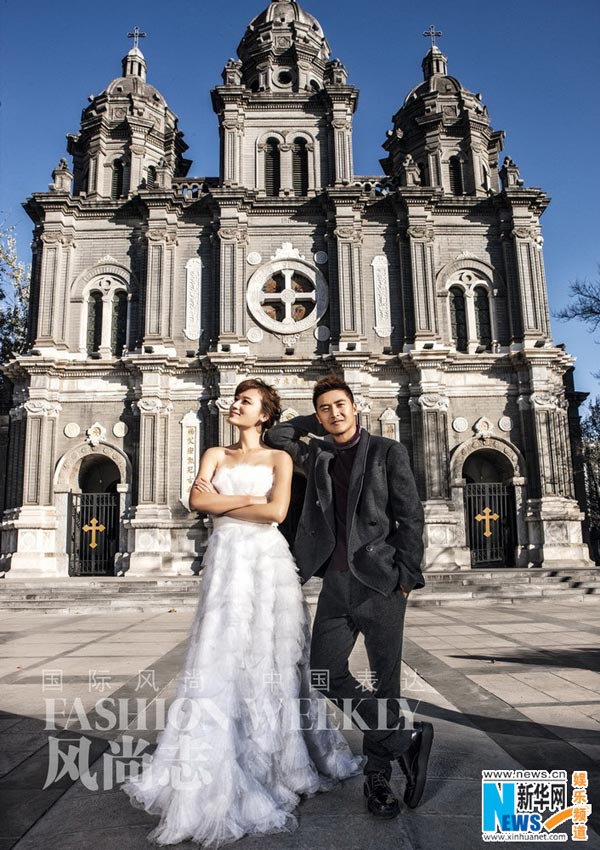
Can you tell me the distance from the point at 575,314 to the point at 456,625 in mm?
10931

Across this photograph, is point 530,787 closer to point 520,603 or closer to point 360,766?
point 360,766

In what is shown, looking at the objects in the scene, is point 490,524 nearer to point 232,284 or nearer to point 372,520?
point 232,284

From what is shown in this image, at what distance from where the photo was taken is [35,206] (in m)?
22.7

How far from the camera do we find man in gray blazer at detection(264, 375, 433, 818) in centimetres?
321

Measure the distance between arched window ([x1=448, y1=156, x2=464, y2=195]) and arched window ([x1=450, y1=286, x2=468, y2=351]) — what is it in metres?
4.90

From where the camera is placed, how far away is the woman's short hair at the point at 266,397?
377 cm

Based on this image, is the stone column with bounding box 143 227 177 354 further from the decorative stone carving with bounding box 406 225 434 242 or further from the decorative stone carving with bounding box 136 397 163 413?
the decorative stone carving with bounding box 406 225 434 242

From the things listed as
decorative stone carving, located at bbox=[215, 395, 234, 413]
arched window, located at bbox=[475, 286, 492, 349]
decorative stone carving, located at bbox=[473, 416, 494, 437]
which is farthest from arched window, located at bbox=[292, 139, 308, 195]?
decorative stone carving, located at bbox=[473, 416, 494, 437]

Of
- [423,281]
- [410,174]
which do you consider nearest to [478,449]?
[423,281]

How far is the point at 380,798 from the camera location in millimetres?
3039

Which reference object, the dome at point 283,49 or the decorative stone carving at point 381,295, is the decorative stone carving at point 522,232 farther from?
the dome at point 283,49

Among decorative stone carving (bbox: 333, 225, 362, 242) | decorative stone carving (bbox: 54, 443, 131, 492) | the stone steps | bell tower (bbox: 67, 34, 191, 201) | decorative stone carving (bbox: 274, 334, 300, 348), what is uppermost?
bell tower (bbox: 67, 34, 191, 201)

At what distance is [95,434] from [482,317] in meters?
13.3

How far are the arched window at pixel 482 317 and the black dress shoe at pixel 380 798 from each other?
20.4 meters
